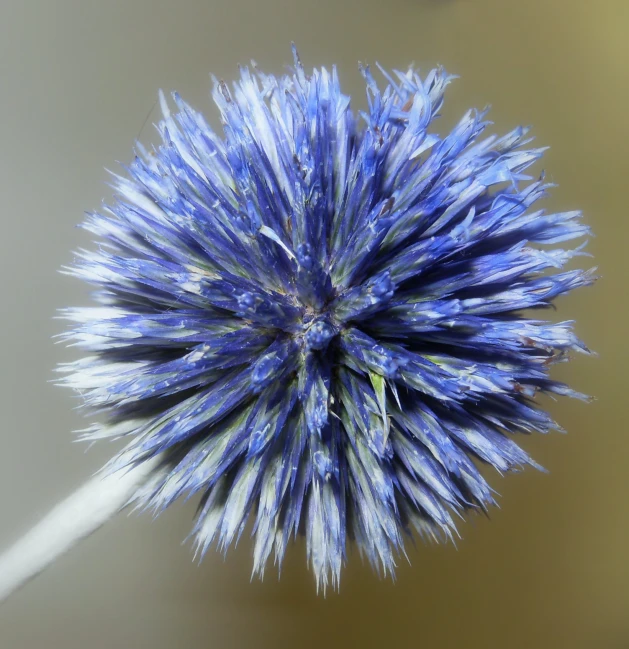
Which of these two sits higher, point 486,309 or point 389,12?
point 389,12

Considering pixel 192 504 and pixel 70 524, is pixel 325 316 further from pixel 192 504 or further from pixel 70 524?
pixel 192 504

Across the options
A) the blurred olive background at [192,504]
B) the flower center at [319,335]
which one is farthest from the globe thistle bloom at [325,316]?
the blurred olive background at [192,504]

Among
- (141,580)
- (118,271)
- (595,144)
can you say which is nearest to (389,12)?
(595,144)

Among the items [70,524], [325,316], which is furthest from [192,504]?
[325,316]

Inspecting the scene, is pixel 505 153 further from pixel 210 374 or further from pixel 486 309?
pixel 210 374

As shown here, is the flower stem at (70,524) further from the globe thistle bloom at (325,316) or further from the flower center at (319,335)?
the flower center at (319,335)

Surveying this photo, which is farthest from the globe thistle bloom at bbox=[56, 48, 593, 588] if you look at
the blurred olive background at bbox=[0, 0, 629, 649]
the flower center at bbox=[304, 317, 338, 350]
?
the blurred olive background at bbox=[0, 0, 629, 649]
